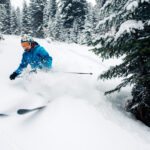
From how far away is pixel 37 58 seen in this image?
20.6ft

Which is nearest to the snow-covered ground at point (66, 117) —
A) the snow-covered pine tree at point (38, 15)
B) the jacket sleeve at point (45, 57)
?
the jacket sleeve at point (45, 57)

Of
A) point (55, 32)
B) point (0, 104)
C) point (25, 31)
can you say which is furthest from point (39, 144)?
point (25, 31)

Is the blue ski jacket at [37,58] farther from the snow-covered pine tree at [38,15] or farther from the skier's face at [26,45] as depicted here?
the snow-covered pine tree at [38,15]

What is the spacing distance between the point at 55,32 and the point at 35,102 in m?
34.7

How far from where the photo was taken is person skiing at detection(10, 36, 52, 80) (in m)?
6.03

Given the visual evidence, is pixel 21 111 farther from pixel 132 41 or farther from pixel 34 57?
pixel 132 41

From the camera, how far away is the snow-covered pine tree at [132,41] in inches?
164

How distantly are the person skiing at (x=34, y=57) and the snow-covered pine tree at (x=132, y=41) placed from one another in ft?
7.06

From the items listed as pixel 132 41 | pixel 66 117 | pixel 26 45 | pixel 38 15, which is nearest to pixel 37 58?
pixel 26 45

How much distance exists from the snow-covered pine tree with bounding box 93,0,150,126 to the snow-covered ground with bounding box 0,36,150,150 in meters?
0.88

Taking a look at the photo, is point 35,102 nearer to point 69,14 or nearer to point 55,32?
point 69,14

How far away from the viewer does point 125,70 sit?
5188 millimetres

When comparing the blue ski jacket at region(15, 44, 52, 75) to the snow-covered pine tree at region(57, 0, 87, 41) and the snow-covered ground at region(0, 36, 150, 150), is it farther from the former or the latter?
the snow-covered pine tree at region(57, 0, 87, 41)

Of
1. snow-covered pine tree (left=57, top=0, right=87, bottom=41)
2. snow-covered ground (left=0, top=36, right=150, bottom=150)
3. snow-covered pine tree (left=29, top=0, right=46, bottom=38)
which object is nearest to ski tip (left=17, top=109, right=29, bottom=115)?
snow-covered ground (left=0, top=36, right=150, bottom=150)
